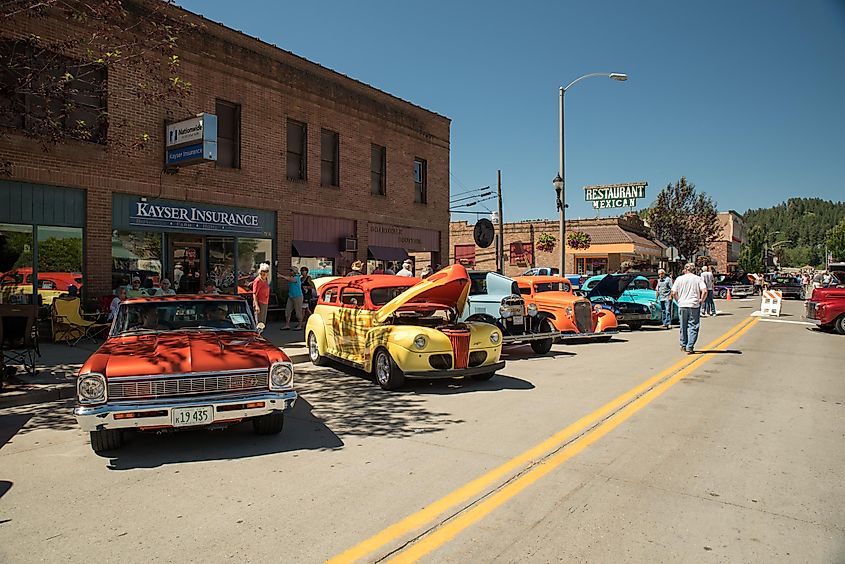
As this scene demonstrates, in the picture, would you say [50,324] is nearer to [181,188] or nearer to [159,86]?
[181,188]

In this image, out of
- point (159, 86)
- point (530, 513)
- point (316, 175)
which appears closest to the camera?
point (530, 513)

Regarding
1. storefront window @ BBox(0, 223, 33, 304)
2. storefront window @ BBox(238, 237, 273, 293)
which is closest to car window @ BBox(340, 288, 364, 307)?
storefront window @ BBox(0, 223, 33, 304)

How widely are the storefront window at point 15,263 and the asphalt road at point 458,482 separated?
6513mm

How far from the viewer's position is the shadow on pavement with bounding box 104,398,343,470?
550cm

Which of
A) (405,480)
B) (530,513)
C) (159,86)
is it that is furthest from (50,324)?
(530,513)

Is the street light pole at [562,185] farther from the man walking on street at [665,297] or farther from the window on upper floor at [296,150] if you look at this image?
the window on upper floor at [296,150]

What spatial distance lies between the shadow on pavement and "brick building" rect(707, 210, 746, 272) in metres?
65.0

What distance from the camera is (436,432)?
6.41 metres

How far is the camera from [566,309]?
45.4 feet

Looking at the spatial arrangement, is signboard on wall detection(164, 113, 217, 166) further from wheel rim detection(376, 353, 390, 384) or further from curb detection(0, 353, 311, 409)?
wheel rim detection(376, 353, 390, 384)

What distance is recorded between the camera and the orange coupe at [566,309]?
543 inches

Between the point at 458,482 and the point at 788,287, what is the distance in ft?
137

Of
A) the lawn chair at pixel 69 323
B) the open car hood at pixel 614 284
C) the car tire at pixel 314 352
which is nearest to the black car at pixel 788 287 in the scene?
the open car hood at pixel 614 284

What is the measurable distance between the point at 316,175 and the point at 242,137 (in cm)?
308
